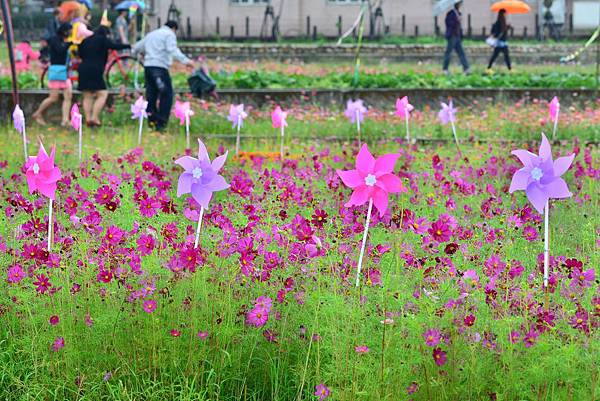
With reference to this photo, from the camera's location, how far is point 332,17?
112ft

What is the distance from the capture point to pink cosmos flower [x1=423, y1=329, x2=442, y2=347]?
3.87 meters

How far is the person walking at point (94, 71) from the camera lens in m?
13.6

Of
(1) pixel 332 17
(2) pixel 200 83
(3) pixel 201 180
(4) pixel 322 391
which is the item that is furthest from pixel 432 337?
(1) pixel 332 17

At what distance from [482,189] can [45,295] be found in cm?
417

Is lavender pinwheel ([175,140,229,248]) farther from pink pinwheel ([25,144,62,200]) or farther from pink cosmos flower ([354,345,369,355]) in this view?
pink cosmos flower ([354,345,369,355])

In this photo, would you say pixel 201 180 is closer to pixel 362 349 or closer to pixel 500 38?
pixel 362 349

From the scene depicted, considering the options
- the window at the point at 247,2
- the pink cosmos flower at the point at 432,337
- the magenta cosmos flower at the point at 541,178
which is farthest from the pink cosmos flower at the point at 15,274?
the window at the point at 247,2

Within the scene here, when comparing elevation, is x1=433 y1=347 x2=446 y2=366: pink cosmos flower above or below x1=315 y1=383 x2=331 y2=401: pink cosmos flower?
above

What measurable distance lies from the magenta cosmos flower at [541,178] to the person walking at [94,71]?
9.69 metres

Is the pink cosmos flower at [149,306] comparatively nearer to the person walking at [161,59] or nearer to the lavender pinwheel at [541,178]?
the lavender pinwheel at [541,178]

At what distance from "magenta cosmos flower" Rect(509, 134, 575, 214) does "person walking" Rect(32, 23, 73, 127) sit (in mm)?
9982

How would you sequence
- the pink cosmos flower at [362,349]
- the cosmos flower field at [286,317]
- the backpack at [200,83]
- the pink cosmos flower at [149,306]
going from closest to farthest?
the pink cosmos flower at [362,349], the cosmos flower field at [286,317], the pink cosmos flower at [149,306], the backpack at [200,83]

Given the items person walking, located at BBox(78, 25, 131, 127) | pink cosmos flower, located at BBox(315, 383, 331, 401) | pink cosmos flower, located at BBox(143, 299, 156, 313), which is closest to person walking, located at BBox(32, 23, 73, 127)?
person walking, located at BBox(78, 25, 131, 127)

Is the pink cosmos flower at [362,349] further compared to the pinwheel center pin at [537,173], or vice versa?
the pinwheel center pin at [537,173]
